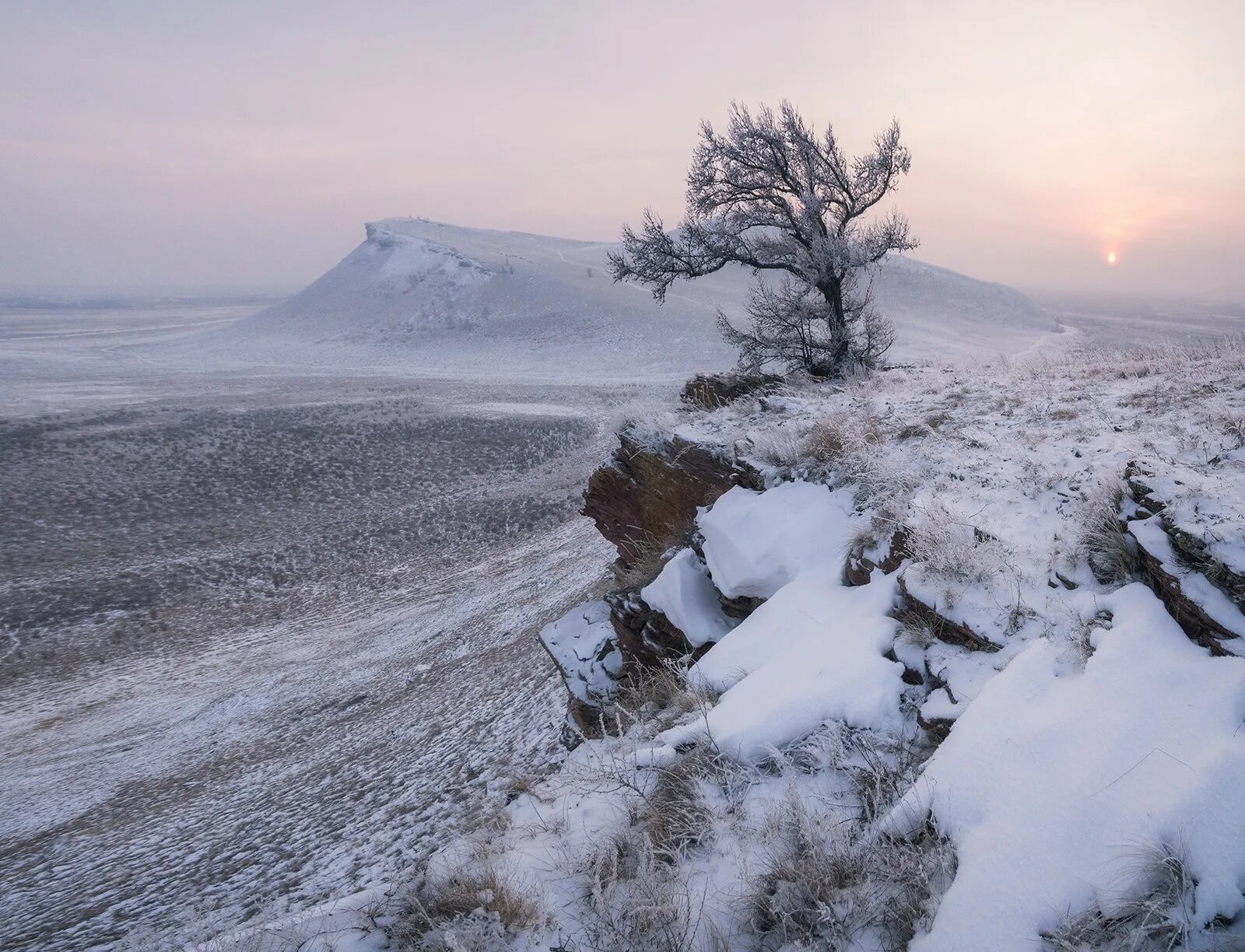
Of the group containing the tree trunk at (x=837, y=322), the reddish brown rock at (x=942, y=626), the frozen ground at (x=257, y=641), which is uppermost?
the tree trunk at (x=837, y=322)

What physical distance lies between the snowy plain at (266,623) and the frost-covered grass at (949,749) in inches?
91.2

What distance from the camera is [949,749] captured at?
123 inches

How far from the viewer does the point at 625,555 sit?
10.2 meters

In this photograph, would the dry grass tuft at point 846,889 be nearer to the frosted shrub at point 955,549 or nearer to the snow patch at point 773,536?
the frosted shrub at point 955,549

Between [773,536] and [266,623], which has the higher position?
[773,536]

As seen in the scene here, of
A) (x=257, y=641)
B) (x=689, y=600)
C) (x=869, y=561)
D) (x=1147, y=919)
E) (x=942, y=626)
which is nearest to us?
(x=1147, y=919)

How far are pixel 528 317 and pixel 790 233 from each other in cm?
4651

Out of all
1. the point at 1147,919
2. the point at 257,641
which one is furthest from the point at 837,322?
the point at 257,641

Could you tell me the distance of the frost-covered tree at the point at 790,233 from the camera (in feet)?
39.8

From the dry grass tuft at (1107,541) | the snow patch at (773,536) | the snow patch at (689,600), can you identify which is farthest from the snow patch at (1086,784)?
the snow patch at (689,600)

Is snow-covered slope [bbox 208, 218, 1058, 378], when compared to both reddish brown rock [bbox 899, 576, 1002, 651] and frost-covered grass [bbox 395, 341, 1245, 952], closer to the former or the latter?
frost-covered grass [bbox 395, 341, 1245, 952]

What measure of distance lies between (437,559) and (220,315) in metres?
111

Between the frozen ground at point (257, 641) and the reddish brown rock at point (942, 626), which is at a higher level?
the reddish brown rock at point (942, 626)

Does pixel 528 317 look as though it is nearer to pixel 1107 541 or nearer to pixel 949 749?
pixel 1107 541
